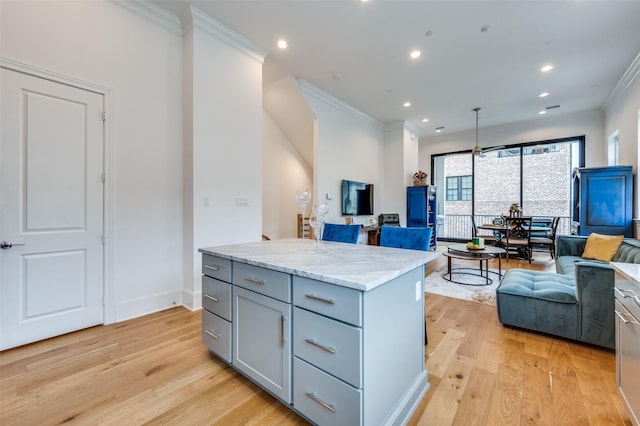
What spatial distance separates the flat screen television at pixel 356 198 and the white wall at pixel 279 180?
0.90 metres

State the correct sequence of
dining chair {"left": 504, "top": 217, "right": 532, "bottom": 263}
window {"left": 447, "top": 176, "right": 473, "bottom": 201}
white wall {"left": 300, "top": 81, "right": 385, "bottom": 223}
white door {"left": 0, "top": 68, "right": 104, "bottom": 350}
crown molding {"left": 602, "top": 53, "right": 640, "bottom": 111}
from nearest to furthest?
white door {"left": 0, "top": 68, "right": 104, "bottom": 350}, crown molding {"left": 602, "top": 53, "right": 640, "bottom": 111}, white wall {"left": 300, "top": 81, "right": 385, "bottom": 223}, dining chair {"left": 504, "top": 217, "right": 532, "bottom": 263}, window {"left": 447, "top": 176, "right": 473, "bottom": 201}

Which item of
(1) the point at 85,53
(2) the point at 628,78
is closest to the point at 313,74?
(1) the point at 85,53

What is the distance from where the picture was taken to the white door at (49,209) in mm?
2266

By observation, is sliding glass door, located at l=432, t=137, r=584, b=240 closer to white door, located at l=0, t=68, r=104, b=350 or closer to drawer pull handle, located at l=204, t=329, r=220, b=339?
drawer pull handle, located at l=204, t=329, r=220, b=339

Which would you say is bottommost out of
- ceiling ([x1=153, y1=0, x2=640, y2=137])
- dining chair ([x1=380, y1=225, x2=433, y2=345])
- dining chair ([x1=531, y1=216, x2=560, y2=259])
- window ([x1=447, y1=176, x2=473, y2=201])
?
dining chair ([x1=531, y1=216, x2=560, y2=259])

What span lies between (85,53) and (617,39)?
20.5ft

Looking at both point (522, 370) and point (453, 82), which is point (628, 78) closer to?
point (453, 82)

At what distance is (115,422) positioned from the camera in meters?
1.49

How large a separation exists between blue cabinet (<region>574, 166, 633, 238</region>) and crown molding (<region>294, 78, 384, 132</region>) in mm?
4221

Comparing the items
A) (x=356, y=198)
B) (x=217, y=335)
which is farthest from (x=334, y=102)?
(x=217, y=335)

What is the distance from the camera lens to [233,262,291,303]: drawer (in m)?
1.49

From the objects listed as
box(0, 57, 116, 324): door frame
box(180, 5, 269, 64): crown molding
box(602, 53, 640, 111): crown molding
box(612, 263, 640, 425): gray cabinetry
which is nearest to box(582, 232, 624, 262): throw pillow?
box(612, 263, 640, 425): gray cabinetry

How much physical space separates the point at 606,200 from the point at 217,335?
19.5ft

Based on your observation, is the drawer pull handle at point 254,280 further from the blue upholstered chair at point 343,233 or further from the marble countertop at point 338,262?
the blue upholstered chair at point 343,233
